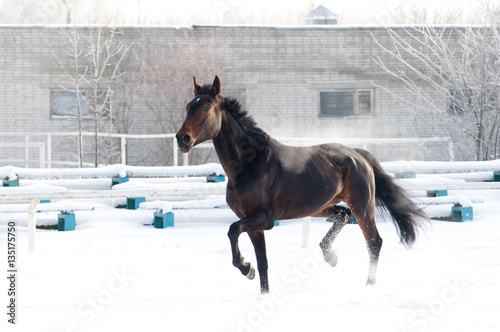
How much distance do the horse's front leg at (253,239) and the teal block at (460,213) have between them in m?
5.65

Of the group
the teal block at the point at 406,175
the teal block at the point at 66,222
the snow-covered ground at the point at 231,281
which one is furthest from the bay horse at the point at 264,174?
the teal block at the point at 406,175

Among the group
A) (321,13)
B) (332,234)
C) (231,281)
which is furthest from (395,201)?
(321,13)

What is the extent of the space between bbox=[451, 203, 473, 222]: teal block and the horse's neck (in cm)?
582

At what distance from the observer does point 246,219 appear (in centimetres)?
547

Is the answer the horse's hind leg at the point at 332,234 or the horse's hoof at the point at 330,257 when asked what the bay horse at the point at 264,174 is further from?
the horse's hoof at the point at 330,257

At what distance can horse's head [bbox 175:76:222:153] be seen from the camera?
5.27 metres

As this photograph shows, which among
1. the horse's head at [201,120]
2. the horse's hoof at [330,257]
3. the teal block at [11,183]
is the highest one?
the horse's head at [201,120]

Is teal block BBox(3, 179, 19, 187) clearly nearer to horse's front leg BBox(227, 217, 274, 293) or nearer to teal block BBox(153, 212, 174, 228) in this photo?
teal block BBox(153, 212, 174, 228)

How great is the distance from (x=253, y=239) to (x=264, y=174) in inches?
21.5

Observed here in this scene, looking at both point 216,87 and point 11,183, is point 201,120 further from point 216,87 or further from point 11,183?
point 11,183

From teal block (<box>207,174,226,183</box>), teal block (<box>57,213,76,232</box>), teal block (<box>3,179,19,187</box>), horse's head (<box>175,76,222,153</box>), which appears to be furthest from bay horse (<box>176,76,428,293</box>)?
teal block (<box>3,179,19,187</box>)

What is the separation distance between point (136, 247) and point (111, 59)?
36.9 ft

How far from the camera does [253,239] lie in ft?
18.9

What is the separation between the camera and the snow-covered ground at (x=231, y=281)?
481 centimetres
